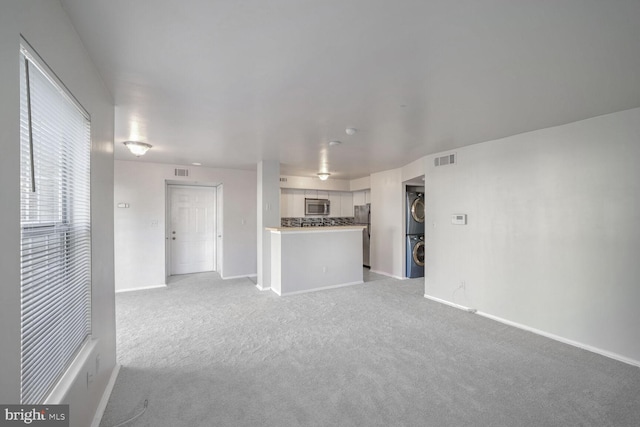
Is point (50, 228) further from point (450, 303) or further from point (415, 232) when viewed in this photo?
point (415, 232)

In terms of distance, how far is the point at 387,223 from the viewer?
6.38m

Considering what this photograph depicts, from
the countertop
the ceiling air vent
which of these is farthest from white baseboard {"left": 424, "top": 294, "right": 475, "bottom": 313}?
the ceiling air vent

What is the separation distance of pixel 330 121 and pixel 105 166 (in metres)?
2.07

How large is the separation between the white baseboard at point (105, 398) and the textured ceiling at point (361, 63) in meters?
2.35

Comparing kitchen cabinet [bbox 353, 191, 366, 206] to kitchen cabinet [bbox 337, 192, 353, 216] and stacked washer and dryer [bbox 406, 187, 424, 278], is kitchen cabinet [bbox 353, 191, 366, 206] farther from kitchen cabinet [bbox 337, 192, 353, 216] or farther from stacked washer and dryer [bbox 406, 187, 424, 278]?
stacked washer and dryer [bbox 406, 187, 424, 278]

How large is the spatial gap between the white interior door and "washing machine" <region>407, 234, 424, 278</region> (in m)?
4.47

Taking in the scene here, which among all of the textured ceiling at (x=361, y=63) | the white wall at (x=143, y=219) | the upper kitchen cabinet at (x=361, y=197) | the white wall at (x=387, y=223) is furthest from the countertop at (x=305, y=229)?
the upper kitchen cabinet at (x=361, y=197)

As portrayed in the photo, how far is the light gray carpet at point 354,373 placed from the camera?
6.51 feet

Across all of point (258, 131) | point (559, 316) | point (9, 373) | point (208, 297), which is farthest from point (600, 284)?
point (208, 297)

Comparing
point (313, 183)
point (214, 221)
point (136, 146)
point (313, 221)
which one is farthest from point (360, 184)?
point (136, 146)

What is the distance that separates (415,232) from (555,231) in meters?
2.89

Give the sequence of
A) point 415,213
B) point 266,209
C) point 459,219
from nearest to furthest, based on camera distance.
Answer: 1. point 459,219
2. point 266,209
3. point 415,213

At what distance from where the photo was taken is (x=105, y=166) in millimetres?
2248

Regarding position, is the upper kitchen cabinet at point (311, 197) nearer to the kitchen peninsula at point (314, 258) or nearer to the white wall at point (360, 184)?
the white wall at point (360, 184)
